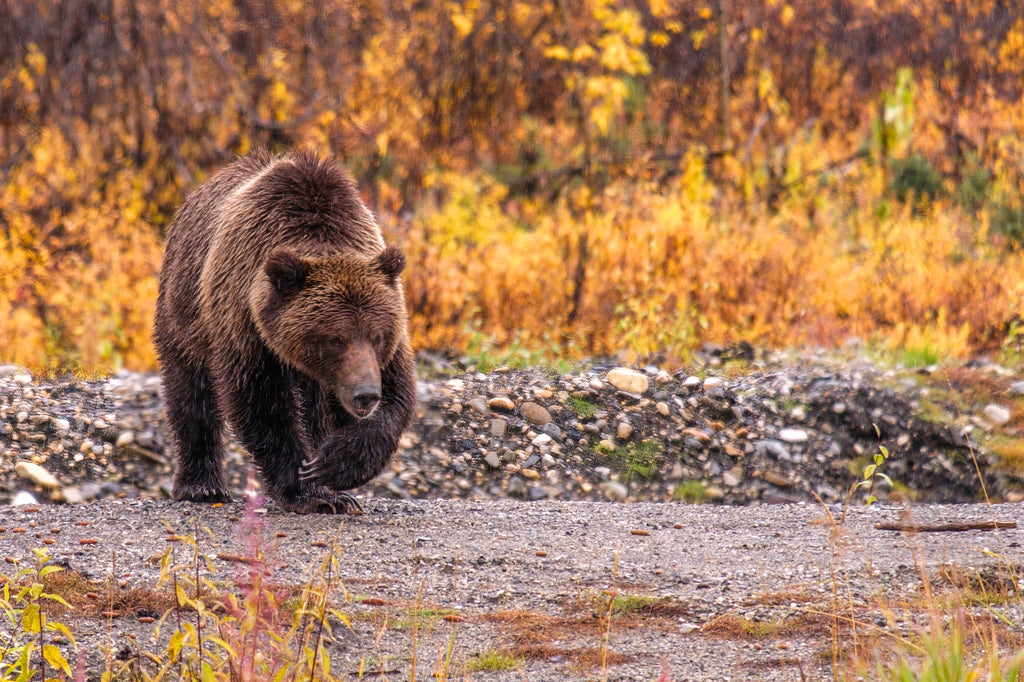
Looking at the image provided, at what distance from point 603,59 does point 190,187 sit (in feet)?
12.3

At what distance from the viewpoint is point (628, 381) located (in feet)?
21.7

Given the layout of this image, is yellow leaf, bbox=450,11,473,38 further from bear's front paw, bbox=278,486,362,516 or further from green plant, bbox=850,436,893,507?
bear's front paw, bbox=278,486,362,516

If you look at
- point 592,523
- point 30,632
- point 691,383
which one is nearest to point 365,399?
point 592,523

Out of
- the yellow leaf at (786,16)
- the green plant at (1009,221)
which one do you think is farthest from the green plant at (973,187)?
the yellow leaf at (786,16)

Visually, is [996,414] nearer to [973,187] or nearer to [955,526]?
[955,526]

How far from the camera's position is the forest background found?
859 centimetres

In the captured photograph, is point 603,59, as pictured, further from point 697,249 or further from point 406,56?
point 697,249

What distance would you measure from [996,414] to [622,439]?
2106 mm

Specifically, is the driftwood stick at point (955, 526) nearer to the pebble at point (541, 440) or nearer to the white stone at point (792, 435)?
the white stone at point (792, 435)

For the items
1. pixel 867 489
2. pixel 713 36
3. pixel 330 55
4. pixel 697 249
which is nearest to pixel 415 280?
pixel 697 249

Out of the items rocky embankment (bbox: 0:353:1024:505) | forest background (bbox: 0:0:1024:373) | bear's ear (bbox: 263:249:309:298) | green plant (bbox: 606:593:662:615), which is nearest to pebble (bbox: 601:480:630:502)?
rocky embankment (bbox: 0:353:1024:505)

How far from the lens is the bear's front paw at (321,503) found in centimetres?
485

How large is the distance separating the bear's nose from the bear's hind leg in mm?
1295

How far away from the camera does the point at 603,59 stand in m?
10.5
